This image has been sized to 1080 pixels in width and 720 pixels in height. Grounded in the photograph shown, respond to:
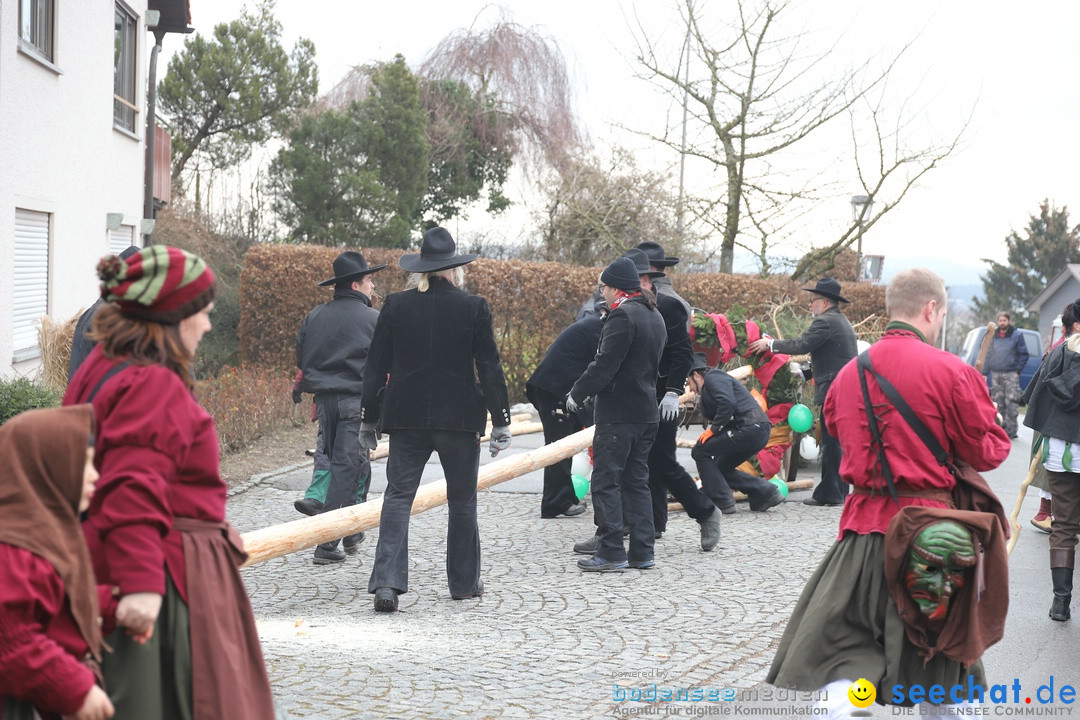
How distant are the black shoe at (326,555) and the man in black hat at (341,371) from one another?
0.10 feet

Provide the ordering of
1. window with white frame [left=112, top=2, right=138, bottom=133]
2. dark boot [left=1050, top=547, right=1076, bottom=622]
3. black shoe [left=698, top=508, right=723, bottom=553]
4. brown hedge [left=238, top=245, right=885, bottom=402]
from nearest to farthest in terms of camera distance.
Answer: dark boot [left=1050, top=547, right=1076, bottom=622], black shoe [left=698, top=508, right=723, bottom=553], window with white frame [left=112, top=2, right=138, bottom=133], brown hedge [left=238, top=245, right=885, bottom=402]

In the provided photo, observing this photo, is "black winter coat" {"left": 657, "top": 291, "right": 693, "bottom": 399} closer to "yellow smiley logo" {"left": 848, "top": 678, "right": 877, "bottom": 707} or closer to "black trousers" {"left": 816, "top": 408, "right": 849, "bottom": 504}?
"black trousers" {"left": 816, "top": 408, "right": 849, "bottom": 504}

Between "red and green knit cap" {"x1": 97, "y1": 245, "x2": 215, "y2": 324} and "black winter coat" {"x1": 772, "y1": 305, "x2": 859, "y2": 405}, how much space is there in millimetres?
8369

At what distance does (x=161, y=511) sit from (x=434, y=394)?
13.1ft

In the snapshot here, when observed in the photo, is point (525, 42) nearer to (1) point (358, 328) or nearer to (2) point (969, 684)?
(1) point (358, 328)

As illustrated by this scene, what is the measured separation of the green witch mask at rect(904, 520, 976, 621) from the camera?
374 centimetres

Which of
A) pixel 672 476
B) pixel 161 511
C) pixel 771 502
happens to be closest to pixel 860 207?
pixel 771 502

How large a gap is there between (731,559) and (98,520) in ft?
20.4

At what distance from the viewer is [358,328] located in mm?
8242

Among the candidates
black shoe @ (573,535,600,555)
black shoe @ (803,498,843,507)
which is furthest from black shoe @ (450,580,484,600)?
black shoe @ (803,498,843,507)

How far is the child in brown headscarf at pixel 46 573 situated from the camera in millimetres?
2467

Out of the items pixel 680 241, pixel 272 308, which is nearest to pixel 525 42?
pixel 680 241

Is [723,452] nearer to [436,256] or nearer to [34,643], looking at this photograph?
[436,256]

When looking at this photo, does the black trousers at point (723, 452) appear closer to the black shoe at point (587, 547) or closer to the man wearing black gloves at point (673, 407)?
the man wearing black gloves at point (673, 407)
